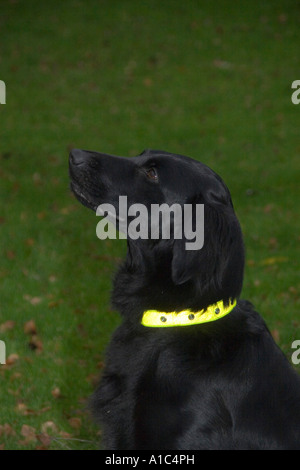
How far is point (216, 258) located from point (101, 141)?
321 inches

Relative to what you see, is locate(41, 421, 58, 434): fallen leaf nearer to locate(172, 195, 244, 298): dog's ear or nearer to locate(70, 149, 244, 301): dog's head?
locate(70, 149, 244, 301): dog's head

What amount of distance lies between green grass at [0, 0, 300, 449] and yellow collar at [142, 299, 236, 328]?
5.16 ft

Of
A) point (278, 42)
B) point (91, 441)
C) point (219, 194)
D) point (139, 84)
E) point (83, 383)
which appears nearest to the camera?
point (219, 194)

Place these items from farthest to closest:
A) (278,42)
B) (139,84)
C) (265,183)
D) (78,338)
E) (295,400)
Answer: (278,42), (139,84), (265,183), (78,338), (295,400)

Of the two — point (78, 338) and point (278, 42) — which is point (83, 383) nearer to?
point (78, 338)

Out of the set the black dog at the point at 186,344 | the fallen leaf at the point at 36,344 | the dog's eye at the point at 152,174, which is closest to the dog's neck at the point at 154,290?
the black dog at the point at 186,344

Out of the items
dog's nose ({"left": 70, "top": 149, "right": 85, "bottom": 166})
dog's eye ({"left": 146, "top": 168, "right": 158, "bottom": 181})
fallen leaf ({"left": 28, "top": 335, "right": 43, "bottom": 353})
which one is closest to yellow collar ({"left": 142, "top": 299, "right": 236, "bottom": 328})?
dog's eye ({"left": 146, "top": 168, "right": 158, "bottom": 181})

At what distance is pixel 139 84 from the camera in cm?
1391

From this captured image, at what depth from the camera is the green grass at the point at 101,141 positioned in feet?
17.9

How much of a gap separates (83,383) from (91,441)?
24.8 inches

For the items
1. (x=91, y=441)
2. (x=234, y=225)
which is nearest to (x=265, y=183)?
(x=91, y=441)

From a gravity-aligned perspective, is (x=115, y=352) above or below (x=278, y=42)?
below

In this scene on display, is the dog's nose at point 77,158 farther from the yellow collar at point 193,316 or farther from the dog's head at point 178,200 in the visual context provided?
the yellow collar at point 193,316
